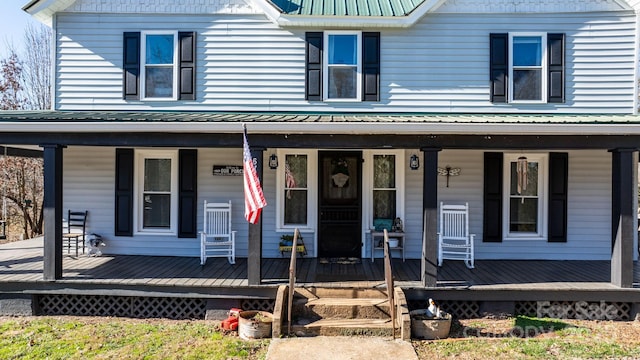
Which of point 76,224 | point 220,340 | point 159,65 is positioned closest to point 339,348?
point 220,340

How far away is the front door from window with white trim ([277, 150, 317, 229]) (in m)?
0.18

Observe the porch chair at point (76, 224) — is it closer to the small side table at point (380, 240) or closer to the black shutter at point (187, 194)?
the black shutter at point (187, 194)

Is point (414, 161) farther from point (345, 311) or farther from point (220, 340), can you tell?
point (220, 340)

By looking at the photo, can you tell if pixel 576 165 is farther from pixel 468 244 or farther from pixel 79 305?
pixel 79 305

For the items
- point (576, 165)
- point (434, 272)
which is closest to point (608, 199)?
point (576, 165)

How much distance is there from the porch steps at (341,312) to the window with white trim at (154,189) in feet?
11.7

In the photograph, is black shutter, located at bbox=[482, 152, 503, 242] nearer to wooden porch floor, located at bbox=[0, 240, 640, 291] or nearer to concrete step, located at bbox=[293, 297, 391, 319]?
wooden porch floor, located at bbox=[0, 240, 640, 291]

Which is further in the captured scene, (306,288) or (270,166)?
(270,166)

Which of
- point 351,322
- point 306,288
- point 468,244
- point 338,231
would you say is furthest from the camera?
point 338,231

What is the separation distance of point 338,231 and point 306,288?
2.13 meters

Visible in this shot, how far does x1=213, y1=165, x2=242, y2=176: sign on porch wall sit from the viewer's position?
7785mm

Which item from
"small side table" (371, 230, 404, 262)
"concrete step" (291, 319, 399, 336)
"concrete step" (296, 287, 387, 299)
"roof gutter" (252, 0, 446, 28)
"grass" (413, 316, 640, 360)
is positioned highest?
"roof gutter" (252, 0, 446, 28)

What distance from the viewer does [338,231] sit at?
786cm

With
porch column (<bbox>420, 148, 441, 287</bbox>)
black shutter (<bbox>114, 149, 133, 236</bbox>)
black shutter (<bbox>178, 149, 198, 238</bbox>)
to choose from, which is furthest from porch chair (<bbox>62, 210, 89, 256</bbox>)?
porch column (<bbox>420, 148, 441, 287</bbox>)
